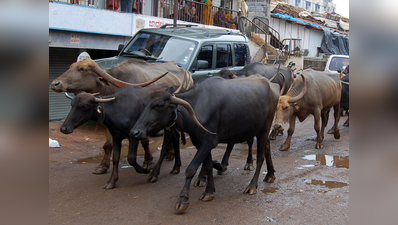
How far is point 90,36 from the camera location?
1234cm

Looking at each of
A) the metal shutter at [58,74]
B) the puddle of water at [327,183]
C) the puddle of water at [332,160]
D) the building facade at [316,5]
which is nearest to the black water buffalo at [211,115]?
the puddle of water at [327,183]

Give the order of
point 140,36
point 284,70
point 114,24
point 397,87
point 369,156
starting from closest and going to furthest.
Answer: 1. point 397,87
2. point 369,156
3. point 140,36
4. point 284,70
5. point 114,24

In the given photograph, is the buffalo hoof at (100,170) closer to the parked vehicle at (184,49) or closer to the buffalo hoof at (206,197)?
the buffalo hoof at (206,197)

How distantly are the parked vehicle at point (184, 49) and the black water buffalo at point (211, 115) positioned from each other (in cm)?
302

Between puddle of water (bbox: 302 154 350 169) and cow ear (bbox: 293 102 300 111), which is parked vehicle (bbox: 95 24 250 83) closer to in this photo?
cow ear (bbox: 293 102 300 111)

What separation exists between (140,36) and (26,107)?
8.16m

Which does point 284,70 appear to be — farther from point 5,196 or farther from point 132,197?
point 5,196

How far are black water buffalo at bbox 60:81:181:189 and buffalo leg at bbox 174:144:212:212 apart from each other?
1.29 meters

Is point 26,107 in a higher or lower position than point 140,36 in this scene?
lower

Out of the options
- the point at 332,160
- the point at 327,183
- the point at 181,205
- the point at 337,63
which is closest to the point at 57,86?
the point at 181,205

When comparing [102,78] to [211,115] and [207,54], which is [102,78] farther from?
[207,54]

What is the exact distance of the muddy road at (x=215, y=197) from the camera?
4957mm

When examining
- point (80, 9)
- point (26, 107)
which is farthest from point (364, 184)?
point (80, 9)

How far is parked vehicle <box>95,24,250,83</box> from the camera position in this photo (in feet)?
30.1
